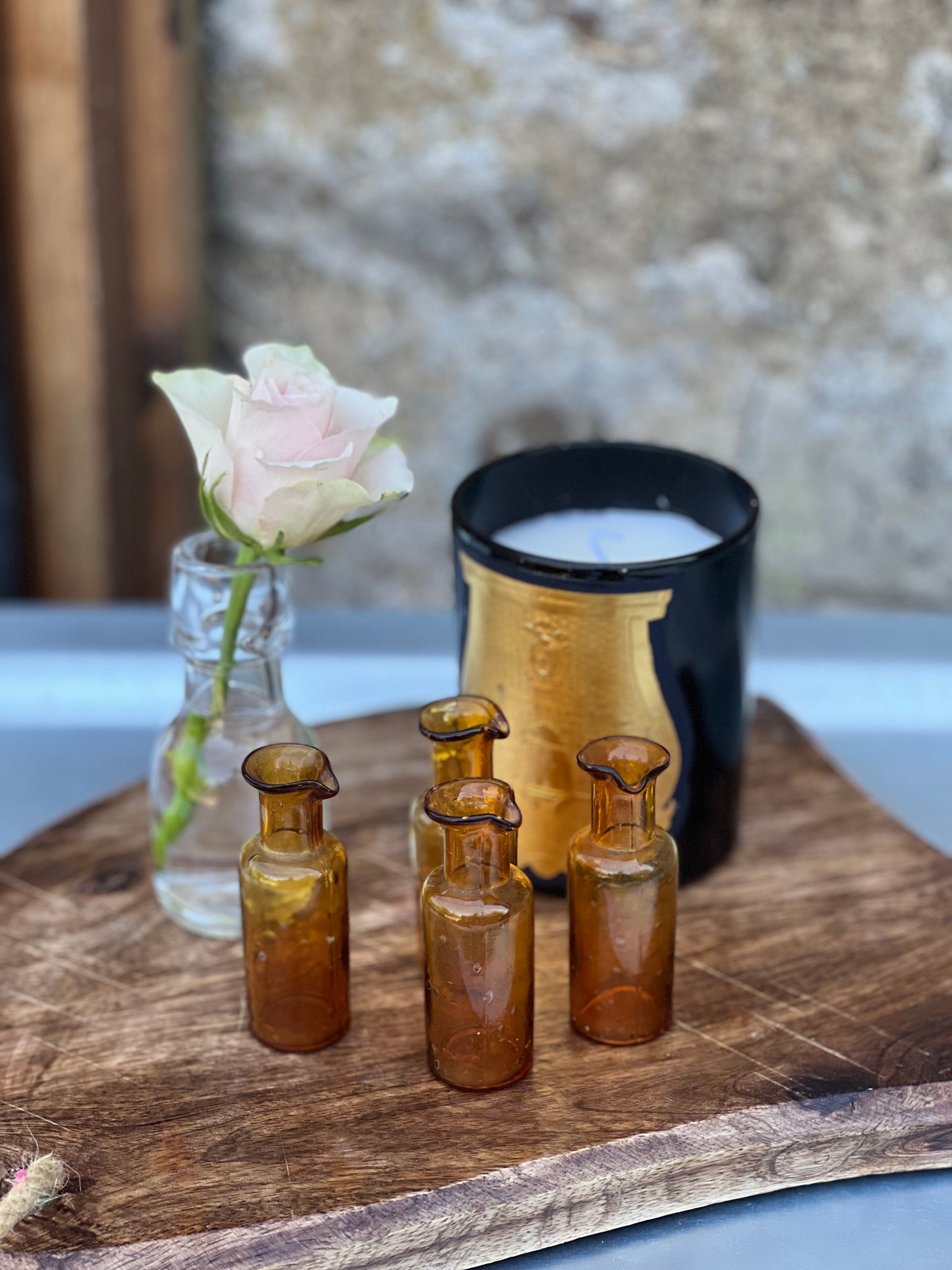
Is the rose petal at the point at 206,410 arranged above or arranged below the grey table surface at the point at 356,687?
above

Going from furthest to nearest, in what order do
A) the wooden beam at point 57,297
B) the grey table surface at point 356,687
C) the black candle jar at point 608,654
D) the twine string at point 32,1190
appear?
the wooden beam at point 57,297
the grey table surface at point 356,687
the black candle jar at point 608,654
the twine string at point 32,1190

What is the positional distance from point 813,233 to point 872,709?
0.43 m

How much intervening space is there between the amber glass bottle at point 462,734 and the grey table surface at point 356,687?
333 millimetres

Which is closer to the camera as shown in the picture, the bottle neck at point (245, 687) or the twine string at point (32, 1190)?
the twine string at point (32, 1190)

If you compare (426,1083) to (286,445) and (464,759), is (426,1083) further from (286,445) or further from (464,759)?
(286,445)

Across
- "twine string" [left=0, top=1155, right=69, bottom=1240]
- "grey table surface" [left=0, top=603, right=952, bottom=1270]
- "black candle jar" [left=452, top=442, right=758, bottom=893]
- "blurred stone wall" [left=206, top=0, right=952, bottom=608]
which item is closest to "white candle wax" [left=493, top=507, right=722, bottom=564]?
"black candle jar" [left=452, top=442, right=758, bottom=893]

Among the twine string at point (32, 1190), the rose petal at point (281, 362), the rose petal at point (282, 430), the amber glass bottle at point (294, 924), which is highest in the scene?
the rose petal at point (281, 362)

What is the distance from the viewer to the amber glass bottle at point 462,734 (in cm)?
64

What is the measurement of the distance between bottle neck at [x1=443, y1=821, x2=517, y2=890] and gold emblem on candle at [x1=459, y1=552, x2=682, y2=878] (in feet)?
0.33

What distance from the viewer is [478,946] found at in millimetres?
615

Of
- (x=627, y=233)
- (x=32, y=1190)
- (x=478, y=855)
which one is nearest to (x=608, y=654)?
(x=478, y=855)

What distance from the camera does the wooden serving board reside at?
1.87 ft

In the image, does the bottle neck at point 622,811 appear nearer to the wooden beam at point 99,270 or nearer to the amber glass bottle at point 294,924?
the amber glass bottle at point 294,924

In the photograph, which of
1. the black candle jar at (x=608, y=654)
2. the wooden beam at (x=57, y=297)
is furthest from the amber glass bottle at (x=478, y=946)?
the wooden beam at (x=57, y=297)
